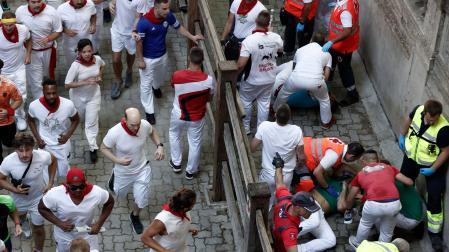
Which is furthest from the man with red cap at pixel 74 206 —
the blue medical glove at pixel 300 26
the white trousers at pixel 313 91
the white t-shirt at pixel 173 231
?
the blue medical glove at pixel 300 26

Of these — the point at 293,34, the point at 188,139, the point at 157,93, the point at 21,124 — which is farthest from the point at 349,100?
the point at 21,124

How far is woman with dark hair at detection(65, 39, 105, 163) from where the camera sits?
10.5 meters

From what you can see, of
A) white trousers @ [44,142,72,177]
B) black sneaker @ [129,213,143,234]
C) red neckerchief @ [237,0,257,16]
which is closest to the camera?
black sneaker @ [129,213,143,234]

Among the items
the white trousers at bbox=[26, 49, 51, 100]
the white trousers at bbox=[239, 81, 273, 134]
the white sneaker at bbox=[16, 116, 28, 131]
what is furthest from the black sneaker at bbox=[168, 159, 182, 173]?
the white trousers at bbox=[26, 49, 51, 100]

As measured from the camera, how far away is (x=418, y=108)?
9.62 metres

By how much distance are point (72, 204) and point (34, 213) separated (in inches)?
37.3

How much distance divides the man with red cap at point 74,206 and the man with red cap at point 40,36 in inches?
130

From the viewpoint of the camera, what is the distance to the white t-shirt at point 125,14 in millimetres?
11648

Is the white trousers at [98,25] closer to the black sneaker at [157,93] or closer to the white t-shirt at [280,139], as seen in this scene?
the black sneaker at [157,93]

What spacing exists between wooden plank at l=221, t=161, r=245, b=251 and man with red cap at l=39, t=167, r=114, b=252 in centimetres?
161

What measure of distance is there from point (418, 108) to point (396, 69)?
172 centimetres

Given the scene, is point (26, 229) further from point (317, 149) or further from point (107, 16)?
point (107, 16)

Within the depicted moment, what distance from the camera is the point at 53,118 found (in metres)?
9.93

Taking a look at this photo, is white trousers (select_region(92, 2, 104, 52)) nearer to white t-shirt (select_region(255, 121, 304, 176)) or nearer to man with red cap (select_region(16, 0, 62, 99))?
man with red cap (select_region(16, 0, 62, 99))
